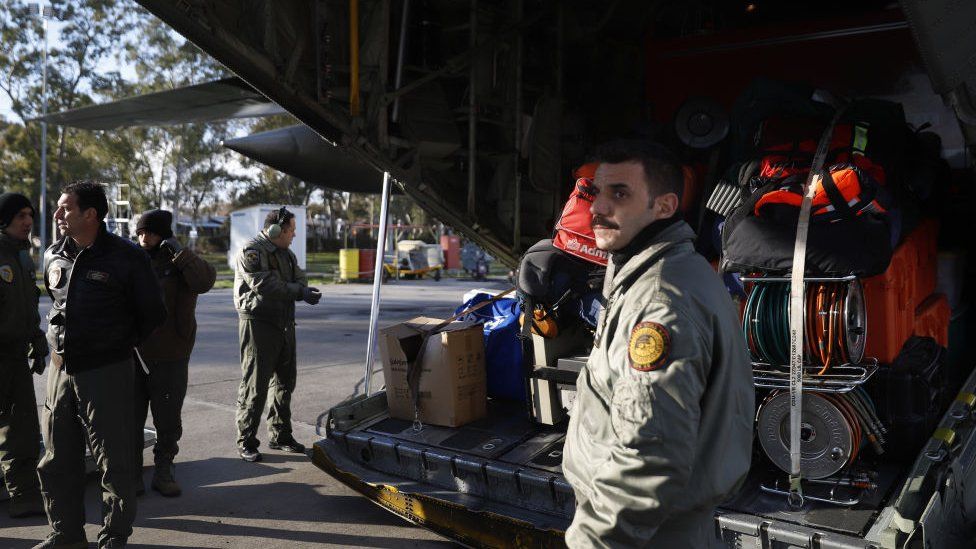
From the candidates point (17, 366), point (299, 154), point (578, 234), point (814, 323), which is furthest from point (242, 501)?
point (814, 323)

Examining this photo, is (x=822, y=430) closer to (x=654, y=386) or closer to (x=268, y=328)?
(x=654, y=386)

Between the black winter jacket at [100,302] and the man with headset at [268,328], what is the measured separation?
154 centimetres

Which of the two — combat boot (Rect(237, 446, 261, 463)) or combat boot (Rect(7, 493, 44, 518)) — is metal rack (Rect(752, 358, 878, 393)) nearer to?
combat boot (Rect(237, 446, 261, 463))

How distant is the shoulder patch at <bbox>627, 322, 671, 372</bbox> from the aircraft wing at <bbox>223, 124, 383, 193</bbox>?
478 centimetres

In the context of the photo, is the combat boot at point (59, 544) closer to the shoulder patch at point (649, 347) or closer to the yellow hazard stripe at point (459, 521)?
the yellow hazard stripe at point (459, 521)

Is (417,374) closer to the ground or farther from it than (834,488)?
farther from it

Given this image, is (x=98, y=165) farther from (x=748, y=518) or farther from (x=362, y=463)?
(x=748, y=518)

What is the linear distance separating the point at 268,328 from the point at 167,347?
2.61 ft

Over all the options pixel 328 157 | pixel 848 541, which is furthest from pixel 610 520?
pixel 328 157

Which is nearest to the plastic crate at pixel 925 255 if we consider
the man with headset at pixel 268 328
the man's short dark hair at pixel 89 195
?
the man with headset at pixel 268 328

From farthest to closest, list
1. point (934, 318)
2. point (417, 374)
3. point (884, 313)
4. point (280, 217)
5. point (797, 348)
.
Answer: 1. point (280, 217)
2. point (417, 374)
3. point (934, 318)
4. point (884, 313)
5. point (797, 348)

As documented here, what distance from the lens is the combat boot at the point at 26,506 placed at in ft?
14.4

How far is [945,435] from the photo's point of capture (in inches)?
125

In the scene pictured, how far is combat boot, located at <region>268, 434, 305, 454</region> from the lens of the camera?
5.71 m
